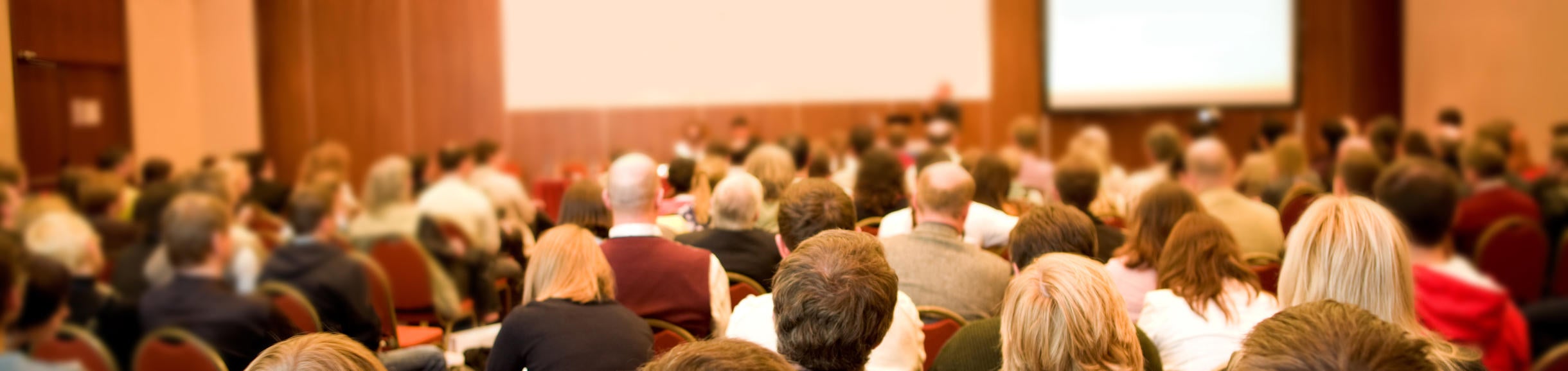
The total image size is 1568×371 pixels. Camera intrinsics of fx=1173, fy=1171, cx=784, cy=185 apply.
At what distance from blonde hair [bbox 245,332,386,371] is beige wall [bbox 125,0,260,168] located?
9.45 meters

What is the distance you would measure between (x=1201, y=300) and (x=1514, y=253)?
3098 mm

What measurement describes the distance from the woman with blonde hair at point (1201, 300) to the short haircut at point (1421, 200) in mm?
1192

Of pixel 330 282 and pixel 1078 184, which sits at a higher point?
pixel 1078 184

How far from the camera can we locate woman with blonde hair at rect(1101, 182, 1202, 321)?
325 centimetres

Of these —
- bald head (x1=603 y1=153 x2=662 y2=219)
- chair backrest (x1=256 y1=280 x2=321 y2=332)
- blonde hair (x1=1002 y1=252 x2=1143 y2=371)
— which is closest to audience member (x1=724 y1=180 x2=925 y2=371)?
blonde hair (x1=1002 y1=252 x2=1143 y2=371)

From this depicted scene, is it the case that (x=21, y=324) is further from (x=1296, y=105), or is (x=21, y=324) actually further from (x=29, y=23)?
(x=1296, y=105)

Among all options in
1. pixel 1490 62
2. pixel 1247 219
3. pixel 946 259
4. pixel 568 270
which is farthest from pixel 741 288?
pixel 1490 62

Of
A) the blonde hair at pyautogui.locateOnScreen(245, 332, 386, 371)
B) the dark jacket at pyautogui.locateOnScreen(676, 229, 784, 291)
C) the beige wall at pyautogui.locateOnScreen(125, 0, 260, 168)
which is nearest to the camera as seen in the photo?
the blonde hair at pyautogui.locateOnScreen(245, 332, 386, 371)

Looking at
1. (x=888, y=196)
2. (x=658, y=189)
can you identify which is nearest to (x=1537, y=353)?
(x=888, y=196)

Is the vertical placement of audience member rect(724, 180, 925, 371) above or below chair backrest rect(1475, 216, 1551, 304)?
above

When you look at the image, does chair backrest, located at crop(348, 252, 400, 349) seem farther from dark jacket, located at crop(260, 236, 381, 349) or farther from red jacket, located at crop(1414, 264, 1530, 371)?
red jacket, located at crop(1414, 264, 1530, 371)

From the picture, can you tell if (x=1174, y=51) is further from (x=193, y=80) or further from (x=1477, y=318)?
(x=193, y=80)

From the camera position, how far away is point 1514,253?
5094mm

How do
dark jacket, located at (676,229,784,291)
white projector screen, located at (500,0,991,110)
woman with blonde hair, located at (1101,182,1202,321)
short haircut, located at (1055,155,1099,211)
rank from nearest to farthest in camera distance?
woman with blonde hair, located at (1101,182,1202,321) → dark jacket, located at (676,229,784,291) → short haircut, located at (1055,155,1099,211) → white projector screen, located at (500,0,991,110)
